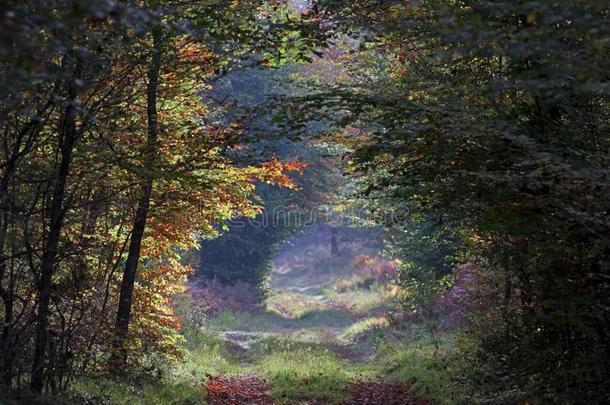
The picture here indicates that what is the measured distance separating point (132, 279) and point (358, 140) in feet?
13.9

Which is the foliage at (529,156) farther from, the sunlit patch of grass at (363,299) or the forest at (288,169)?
the sunlit patch of grass at (363,299)

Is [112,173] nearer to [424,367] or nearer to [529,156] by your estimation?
[529,156]

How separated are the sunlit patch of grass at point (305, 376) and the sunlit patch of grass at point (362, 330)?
429cm

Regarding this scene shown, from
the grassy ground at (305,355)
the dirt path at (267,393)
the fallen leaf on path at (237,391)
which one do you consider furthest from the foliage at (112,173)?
the dirt path at (267,393)

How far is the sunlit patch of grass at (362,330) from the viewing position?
20484mm

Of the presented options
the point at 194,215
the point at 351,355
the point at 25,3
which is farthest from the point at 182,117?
the point at 351,355

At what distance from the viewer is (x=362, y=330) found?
70.3ft

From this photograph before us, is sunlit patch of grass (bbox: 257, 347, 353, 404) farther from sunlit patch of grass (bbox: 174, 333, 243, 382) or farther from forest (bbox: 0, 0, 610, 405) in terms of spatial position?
sunlit patch of grass (bbox: 174, 333, 243, 382)

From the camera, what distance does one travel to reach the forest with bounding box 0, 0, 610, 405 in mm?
5219

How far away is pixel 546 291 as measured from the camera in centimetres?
605

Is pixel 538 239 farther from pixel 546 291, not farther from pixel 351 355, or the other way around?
pixel 351 355

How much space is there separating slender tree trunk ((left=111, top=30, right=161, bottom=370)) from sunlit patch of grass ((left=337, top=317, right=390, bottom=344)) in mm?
11828

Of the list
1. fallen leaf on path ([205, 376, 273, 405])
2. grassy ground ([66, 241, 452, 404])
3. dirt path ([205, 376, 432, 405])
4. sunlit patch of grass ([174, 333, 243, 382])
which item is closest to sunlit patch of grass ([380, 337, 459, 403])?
grassy ground ([66, 241, 452, 404])

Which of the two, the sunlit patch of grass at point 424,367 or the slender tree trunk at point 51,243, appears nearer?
the slender tree trunk at point 51,243
